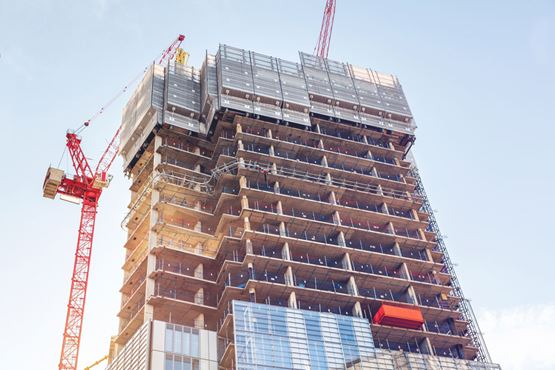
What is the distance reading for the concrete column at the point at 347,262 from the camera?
85062mm

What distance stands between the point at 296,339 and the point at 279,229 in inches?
715

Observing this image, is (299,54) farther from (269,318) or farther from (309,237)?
(269,318)

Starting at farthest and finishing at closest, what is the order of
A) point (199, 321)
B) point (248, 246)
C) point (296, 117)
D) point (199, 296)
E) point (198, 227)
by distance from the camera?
point (296, 117) → point (198, 227) → point (248, 246) → point (199, 296) → point (199, 321)

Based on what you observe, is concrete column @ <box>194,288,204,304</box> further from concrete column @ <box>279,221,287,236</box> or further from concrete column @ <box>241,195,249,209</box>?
concrete column @ <box>279,221,287,236</box>

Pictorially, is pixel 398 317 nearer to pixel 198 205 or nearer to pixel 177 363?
pixel 177 363

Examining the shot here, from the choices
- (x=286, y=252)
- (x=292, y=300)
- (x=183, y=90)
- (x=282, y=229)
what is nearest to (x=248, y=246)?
(x=286, y=252)

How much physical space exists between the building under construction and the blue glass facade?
151 mm

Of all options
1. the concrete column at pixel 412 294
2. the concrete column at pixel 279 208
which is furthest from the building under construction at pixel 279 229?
the concrete column at pixel 279 208

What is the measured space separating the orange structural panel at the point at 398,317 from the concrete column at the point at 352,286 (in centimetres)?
376

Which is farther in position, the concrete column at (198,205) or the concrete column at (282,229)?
the concrete column at (198,205)

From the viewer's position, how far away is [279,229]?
87.6 metres

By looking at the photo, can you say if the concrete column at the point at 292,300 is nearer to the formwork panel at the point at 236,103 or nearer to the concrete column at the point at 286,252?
the concrete column at the point at 286,252

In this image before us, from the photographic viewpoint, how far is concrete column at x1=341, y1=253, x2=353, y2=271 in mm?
85062

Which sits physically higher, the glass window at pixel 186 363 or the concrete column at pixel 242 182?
the concrete column at pixel 242 182
